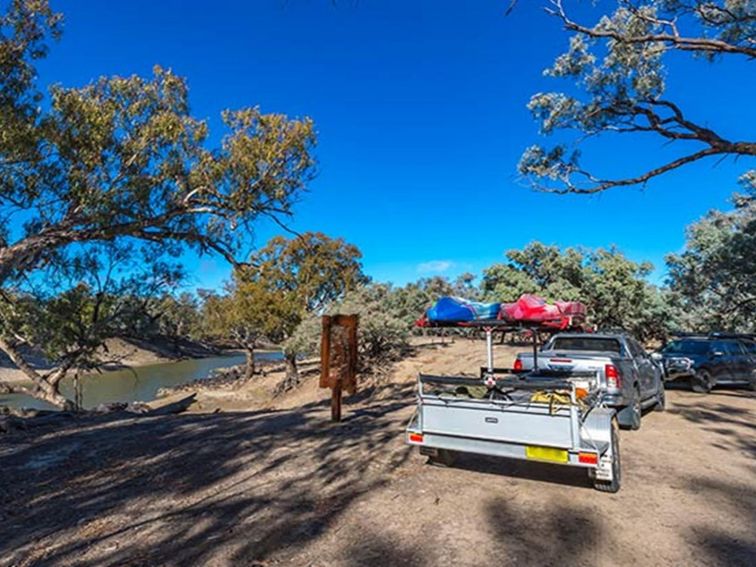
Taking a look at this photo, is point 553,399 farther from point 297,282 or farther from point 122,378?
point 122,378

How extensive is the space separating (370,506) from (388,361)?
1761 centimetres

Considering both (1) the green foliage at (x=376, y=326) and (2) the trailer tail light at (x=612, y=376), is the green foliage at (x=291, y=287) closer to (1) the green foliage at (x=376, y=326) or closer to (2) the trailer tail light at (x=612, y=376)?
(1) the green foliage at (x=376, y=326)

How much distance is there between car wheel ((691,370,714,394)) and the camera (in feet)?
45.3

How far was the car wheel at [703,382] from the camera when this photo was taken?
13.8 metres

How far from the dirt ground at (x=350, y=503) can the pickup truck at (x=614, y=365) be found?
1.87ft

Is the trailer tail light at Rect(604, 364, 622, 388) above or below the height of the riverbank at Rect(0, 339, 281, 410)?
above

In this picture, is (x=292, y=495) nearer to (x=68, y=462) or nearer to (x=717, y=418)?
(x=68, y=462)

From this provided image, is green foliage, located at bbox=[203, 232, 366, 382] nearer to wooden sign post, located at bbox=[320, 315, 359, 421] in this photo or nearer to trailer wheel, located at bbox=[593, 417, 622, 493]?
wooden sign post, located at bbox=[320, 315, 359, 421]

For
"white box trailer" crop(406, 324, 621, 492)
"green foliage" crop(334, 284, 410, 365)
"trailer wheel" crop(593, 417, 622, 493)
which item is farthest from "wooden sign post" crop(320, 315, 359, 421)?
"green foliage" crop(334, 284, 410, 365)

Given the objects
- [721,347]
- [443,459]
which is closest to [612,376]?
[443,459]

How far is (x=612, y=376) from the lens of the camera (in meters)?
7.22

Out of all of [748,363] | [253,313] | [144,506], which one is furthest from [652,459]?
[253,313]

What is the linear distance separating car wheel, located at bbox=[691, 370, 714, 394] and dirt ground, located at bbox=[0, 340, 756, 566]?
260 inches

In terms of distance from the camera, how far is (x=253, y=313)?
84.6 ft
